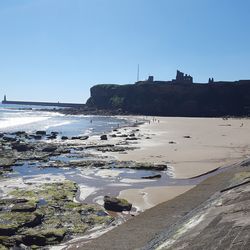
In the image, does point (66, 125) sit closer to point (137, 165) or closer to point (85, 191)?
point (137, 165)

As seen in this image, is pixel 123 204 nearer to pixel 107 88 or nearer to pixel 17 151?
pixel 17 151

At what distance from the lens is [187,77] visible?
144 meters

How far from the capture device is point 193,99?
412 ft

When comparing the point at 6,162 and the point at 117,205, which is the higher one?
the point at 117,205

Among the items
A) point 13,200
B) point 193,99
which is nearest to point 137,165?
point 13,200

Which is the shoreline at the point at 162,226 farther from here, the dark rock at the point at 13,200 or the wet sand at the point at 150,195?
the dark rock at the point at 13,200

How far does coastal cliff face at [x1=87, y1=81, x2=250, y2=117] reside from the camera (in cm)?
12331

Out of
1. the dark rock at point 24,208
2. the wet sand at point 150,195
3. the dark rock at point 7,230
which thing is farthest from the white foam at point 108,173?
the dark rock at point 7,230

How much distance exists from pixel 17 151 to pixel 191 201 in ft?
87.3

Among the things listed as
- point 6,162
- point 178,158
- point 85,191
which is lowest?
point 6,162

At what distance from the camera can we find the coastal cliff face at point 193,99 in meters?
123

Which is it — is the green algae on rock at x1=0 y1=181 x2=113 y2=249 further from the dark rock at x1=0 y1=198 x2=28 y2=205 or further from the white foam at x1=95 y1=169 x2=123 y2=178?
the white foam at x1=95 y1=169 x2=123 y2=178

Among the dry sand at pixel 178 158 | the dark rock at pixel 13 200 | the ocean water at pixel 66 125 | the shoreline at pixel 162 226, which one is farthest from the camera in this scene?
the ocean water at pixel 66 125

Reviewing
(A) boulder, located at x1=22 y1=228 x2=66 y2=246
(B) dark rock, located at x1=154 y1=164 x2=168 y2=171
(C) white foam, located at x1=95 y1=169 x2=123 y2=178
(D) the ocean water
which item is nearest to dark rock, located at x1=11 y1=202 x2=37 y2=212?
(A) boulder, located at x1=22 y1=228 x2=66 y2=246
